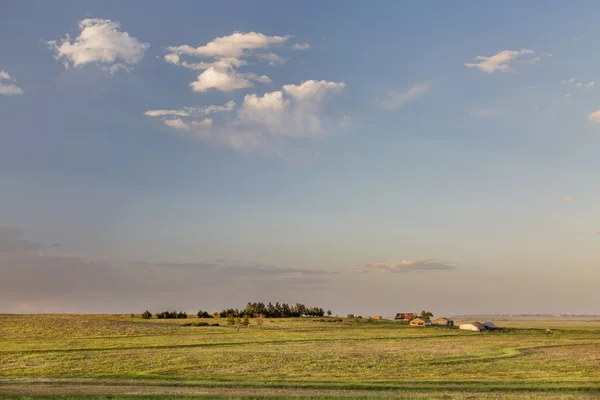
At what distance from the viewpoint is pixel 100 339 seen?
8106 cm

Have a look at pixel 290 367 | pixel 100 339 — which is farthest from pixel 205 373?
pixel 100 339

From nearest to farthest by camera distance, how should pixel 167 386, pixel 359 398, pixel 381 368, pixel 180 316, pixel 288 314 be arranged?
pixel 359 398
pixel 167 386
pixel 381 368
pixel 180 316
pixel 288 314

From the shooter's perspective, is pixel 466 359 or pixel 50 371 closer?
pixel 50 371

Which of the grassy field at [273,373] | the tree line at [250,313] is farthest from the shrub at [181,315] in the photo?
the grassy field at [273,373]

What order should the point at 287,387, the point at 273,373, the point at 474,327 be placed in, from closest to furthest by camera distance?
the point at 287,387
the point at 273,373
the point at 474,327

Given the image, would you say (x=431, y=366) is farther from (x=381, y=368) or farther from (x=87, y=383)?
(x=87, y=383)

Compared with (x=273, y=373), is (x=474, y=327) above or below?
below

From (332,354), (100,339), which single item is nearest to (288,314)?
(100,339)

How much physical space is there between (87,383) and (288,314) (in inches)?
6496

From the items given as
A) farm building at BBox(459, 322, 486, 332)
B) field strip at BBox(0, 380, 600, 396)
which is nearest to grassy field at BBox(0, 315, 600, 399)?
field strip at BBox(0, 380, 600, 396)

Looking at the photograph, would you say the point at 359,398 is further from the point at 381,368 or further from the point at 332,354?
the point at 332,354

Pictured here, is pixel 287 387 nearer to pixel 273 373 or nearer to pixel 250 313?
pixel 273 373

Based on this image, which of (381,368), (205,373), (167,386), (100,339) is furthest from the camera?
(100,339)

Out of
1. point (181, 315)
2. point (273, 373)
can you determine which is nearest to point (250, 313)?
point (181, 315)
